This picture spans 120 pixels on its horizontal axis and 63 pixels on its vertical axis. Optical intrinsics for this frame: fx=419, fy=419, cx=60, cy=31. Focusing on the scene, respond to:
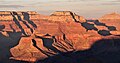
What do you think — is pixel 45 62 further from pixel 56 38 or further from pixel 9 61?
pixel 56 38

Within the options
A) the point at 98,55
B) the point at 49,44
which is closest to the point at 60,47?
the point at 49,44

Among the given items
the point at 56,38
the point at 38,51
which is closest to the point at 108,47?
the point at 56,38

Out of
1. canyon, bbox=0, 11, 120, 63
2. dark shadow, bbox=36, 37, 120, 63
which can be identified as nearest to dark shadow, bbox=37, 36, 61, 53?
canyon, bbox=0, 11, 120, 63

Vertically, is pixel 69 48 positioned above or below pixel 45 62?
below

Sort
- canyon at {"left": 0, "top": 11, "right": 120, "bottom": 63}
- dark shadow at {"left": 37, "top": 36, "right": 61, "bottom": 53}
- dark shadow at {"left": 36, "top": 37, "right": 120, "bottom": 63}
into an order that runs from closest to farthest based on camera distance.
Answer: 1. dark shadow at {"left": 36, "top": 37, "right": 120, "bottom": 63}
2. canyon at {"left": 0, "top": 11, "right": 120, "bottom": 63}
3. dark shadow at {"left": 37, "top": 36, "right": 61, "bottom": 53}

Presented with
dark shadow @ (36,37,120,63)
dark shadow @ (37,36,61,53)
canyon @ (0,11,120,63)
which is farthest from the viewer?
dark shadow @ (37,36,61,53)

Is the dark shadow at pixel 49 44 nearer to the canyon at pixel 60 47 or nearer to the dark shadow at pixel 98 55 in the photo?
the canyon at pixel 60 47

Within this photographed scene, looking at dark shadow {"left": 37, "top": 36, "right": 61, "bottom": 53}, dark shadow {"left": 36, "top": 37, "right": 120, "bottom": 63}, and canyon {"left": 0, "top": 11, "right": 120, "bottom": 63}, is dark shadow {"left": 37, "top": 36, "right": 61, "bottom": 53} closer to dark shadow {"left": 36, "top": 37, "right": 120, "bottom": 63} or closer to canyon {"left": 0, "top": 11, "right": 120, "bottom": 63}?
canyon {"left": 0, "top": 11, "right": 120, "bottom": 63}

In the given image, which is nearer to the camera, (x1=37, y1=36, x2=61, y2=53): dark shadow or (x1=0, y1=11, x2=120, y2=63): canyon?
(x1=0, y1=11, x2=120, y2=63): canyon
